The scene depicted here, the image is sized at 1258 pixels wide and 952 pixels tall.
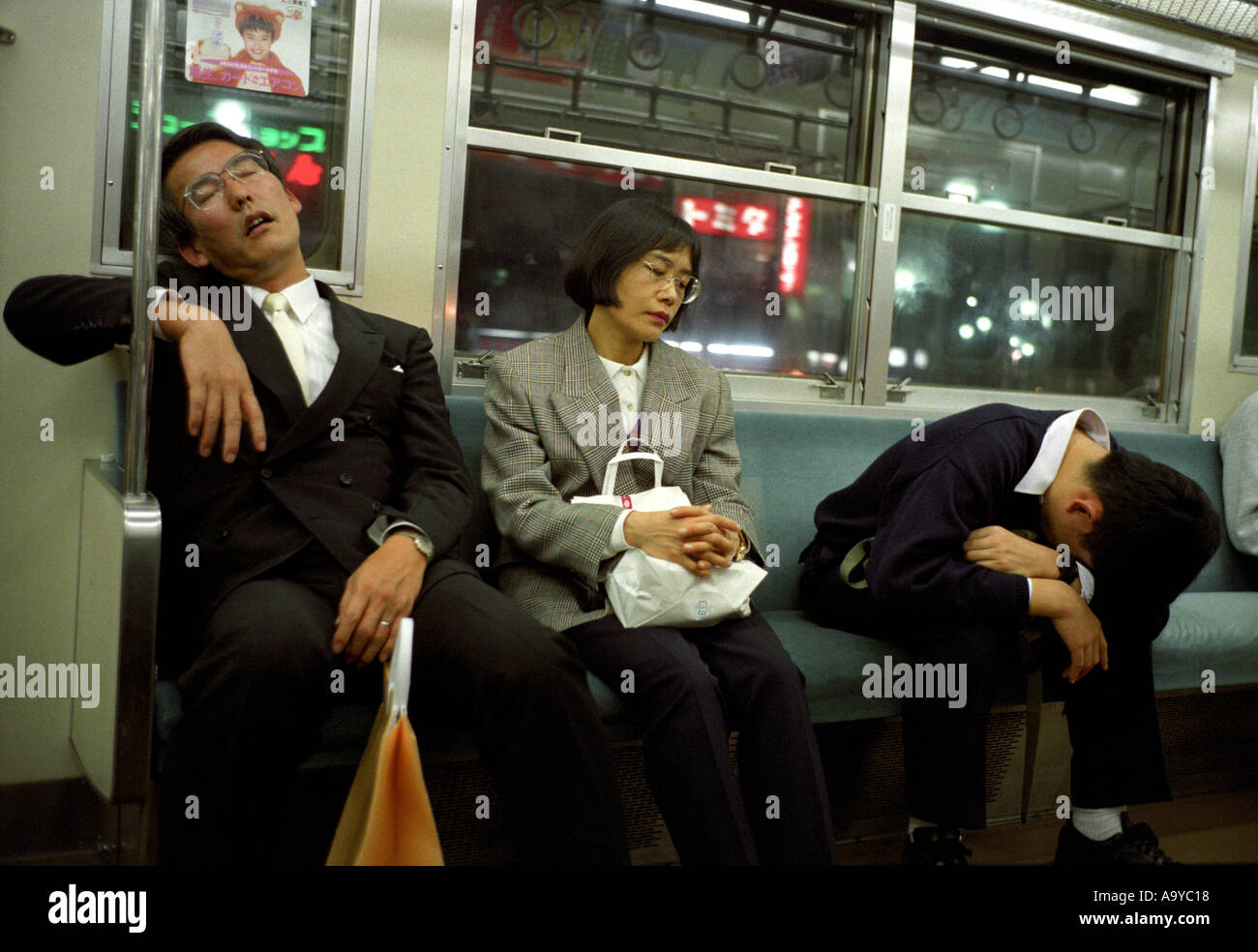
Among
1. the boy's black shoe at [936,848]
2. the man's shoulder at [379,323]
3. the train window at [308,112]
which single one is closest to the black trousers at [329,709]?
the man's shoulder at [379,323]

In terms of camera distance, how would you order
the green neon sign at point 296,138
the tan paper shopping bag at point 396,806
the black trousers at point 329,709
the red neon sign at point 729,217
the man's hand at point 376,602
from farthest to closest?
1. the red neon sign at point 729,217
2. the green neon sign at point 296,138
3. the man's hand at point 376,602
4. the black trousers at point 329,709
5. the tan paper shopping bag at point 396,806

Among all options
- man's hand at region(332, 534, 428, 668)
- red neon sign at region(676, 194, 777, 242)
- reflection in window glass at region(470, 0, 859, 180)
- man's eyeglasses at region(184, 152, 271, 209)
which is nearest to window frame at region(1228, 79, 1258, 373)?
reflection in window glass at region(470, 0, 859, 180)

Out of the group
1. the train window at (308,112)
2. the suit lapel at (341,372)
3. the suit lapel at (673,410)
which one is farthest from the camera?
the train window at (308,112)

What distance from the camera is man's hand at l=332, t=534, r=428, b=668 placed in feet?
5.92

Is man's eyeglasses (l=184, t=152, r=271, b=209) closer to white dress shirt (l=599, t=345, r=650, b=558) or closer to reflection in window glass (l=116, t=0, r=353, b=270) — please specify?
reflection in window glass (l=116, t=0, r=353, b=270)

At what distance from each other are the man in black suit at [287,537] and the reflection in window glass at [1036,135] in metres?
2.23

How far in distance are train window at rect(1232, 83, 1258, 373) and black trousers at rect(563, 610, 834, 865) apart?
121 inches

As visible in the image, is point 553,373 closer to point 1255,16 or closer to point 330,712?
point 330,712

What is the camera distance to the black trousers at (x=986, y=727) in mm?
2098

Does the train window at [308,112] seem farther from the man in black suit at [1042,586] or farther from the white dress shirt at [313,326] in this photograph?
the man in black suit at [1042,586]

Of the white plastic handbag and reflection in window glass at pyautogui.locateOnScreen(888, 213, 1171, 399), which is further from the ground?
reflection in window glass at pyautogui.locateOnScreen(888, 213, 1171, 399)

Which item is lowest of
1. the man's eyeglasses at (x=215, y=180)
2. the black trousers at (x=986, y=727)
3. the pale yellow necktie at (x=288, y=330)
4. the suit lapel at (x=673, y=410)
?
the black trousers at (x=986, y=727)

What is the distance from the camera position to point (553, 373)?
237 cm
